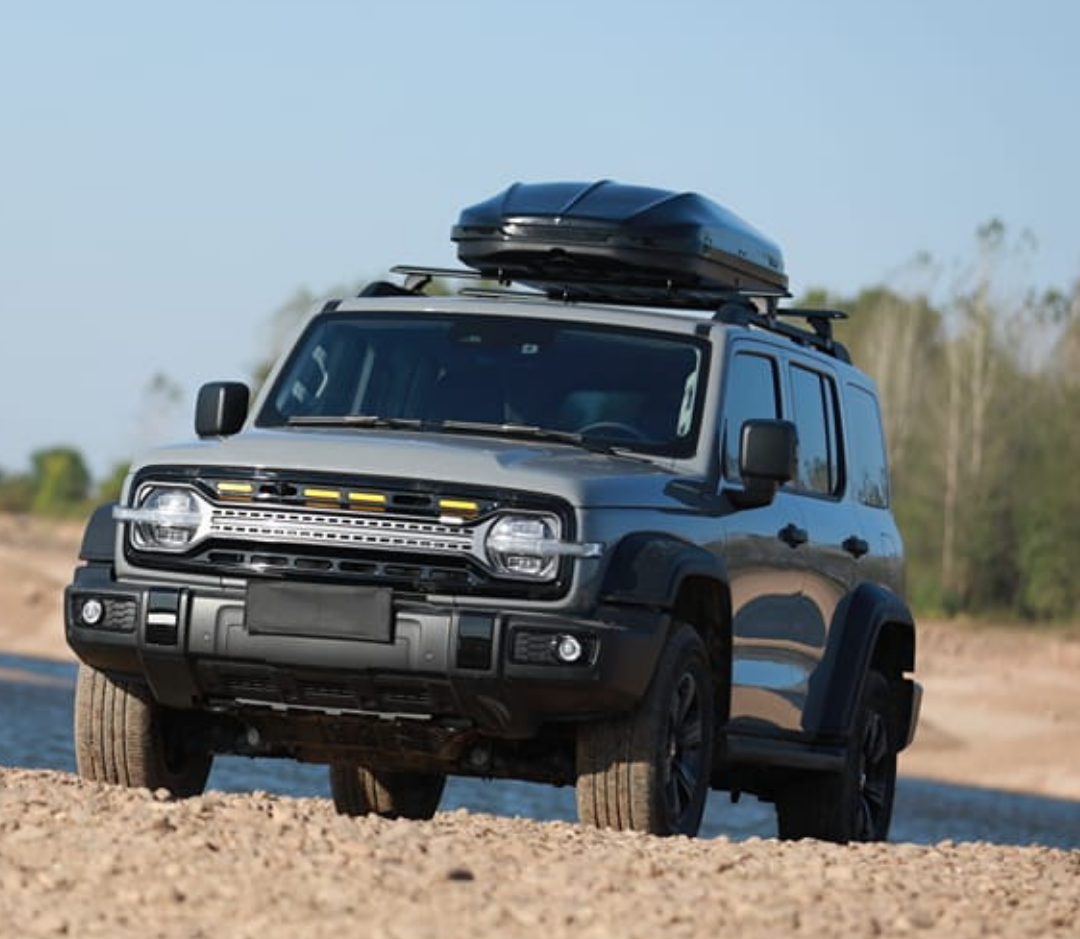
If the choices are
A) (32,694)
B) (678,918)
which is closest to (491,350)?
(678,918)

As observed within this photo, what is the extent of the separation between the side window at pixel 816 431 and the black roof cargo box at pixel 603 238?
0.40m

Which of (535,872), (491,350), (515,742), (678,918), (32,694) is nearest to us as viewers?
(678,918)

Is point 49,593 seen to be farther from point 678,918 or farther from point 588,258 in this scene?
point 678,918

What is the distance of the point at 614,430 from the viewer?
10.6m

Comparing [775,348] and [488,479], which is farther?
[775,348]

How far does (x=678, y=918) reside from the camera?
7.50 meters

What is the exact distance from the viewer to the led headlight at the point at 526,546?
9445mm

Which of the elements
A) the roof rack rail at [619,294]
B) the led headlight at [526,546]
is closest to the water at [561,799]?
the roof rack rail at [619,294]

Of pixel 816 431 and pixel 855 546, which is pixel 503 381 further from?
pixel 855 546

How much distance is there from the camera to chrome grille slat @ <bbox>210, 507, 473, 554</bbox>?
9.48m

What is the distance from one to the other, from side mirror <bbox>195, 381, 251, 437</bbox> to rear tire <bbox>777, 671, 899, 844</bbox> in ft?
9.38

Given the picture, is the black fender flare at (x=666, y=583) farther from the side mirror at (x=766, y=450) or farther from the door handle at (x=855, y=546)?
the door handle at (x=855, y=546)

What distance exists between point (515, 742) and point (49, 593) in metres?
53.7

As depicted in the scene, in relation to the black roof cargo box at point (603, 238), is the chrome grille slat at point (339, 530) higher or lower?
lower
